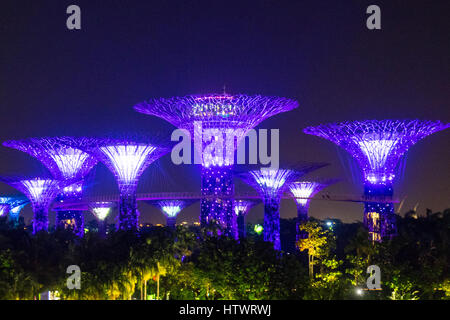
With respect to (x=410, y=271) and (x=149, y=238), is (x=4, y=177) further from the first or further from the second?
(x=410, y=271)

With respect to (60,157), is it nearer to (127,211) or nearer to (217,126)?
(127,211)

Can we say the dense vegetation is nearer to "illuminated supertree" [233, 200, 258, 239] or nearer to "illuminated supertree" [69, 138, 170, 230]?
"illuminated supertree" [69, 138, 170, 230]

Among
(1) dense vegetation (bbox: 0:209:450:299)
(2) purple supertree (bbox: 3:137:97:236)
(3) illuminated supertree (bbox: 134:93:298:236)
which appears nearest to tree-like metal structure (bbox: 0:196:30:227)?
(2) purple supertree (bbox: 3:137:97:236)

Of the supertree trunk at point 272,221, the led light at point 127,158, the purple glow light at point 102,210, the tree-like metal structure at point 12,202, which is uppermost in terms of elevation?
the led light at point 127,158

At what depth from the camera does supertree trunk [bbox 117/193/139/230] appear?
49.3 meters

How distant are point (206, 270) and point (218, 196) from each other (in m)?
11.8

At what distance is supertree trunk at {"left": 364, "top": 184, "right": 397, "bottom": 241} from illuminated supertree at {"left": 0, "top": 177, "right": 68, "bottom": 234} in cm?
2740

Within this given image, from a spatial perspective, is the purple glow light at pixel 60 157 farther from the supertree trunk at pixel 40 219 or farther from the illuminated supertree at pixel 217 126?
the illuminated supertree at pixel 217 126

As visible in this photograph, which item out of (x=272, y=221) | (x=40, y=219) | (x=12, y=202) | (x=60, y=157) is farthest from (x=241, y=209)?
(x=12, y=202)

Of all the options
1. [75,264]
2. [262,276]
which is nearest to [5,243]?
[75,264]

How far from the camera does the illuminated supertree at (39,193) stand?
6103 centimetres

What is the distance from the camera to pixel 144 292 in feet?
121

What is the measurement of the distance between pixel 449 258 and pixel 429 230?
1719 cm

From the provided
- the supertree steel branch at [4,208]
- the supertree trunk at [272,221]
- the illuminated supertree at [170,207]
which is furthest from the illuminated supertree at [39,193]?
the supertree trunk at [272,221]
